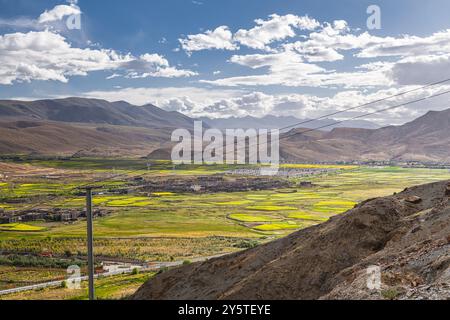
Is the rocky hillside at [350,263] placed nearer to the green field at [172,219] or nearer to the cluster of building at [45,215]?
the green field at [172,219]

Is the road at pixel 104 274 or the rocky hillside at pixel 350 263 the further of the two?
the road at pixel 104 274

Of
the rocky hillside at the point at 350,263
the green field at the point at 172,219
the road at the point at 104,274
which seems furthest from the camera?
the green field at the point at 172,219

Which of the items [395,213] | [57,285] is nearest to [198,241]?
[57,285]

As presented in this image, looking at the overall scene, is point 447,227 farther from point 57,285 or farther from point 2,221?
point 2,221

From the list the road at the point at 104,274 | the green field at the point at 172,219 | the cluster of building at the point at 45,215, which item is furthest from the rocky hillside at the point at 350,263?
the cluster of building at the point at 45,215

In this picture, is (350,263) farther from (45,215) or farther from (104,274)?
(45,215)

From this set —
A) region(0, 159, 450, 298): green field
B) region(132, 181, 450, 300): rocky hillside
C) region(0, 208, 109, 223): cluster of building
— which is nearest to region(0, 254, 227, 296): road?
region(0, 159, 450, 298): green field

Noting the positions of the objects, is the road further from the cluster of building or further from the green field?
the cluster of building

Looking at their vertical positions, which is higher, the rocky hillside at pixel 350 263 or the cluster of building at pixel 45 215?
the rocky hillside at pixel 350 263

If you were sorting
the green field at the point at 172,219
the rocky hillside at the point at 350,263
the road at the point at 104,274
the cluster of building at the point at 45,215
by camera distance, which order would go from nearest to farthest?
1. the rocky hillside at the point at 350,263
2. the road at the point at 104,274
3. the green field at the point at 172,219
4. the cluster of building at the point at 45,215
